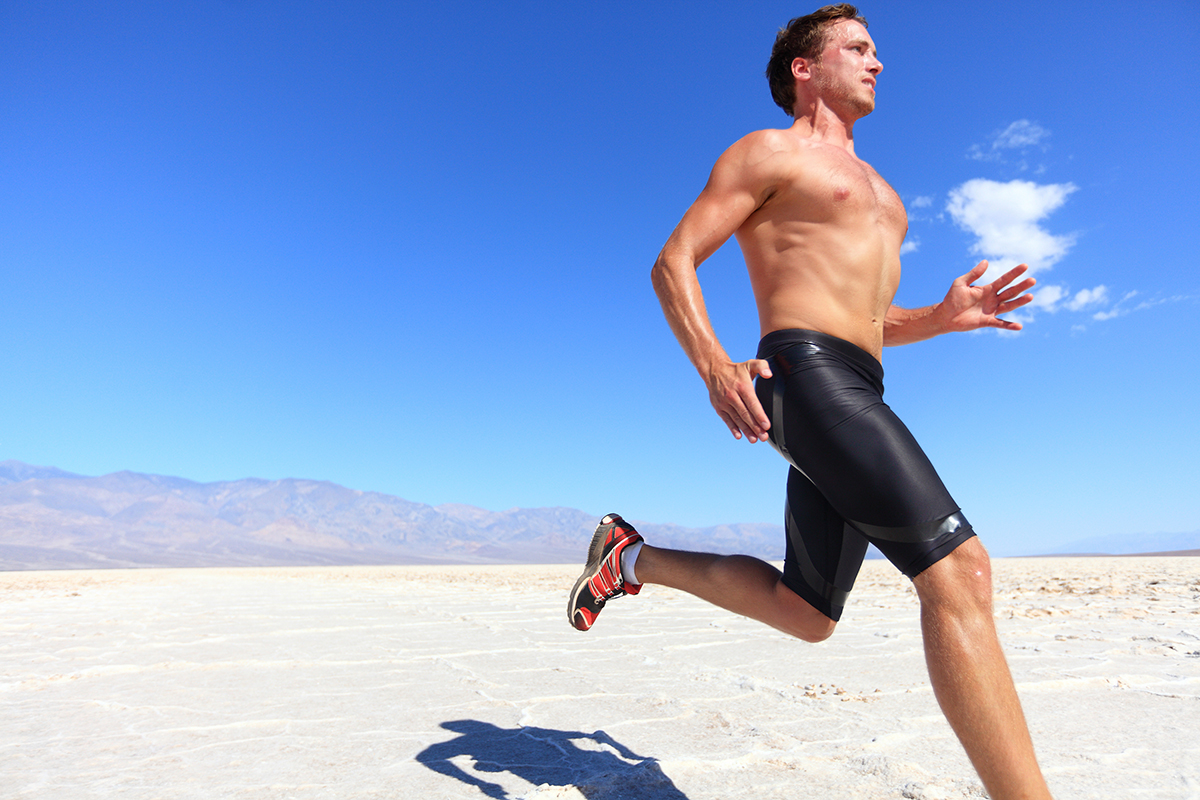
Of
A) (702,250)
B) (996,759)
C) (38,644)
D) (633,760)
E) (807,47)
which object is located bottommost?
(38,644)

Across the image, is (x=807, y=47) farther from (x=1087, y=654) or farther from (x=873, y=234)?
(x=1087, y=654)

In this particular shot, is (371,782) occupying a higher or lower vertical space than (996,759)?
lower

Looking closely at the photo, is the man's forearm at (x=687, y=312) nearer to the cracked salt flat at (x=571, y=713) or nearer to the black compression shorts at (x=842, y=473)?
the black compression shorts at (x=842, y=473)

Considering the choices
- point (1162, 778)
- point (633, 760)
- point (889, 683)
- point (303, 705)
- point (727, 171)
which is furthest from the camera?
point (889, 683)

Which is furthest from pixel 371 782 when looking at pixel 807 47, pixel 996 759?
pixel 807 47

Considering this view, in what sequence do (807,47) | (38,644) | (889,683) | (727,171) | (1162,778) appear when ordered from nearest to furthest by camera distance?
(1162,778) < (727,171) < (807,47) < (889,683) < (38,644)

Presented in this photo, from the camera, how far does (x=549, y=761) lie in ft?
5.56

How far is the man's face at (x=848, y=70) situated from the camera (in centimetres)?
179

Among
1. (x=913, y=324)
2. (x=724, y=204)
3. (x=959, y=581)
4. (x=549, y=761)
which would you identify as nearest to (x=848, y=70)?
(x=724, y=204)

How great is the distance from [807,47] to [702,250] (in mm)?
810

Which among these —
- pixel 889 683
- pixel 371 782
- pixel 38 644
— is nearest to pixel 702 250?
pixel 371 782

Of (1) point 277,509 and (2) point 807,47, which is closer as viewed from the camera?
(2) point 807,47

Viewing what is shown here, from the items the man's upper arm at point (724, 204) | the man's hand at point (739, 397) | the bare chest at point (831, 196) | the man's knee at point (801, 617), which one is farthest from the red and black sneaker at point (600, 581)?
the bare chest at point (831, 196)

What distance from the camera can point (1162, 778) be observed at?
1447mm
